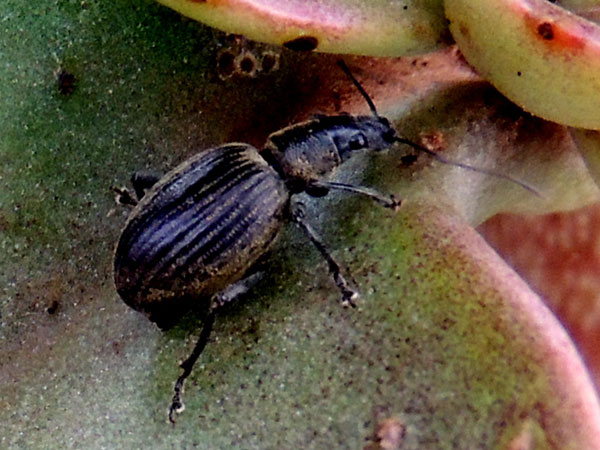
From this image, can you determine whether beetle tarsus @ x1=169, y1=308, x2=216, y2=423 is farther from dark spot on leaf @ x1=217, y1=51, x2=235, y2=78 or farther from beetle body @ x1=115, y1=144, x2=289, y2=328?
dark spot on leaf @ x1=217, y1=51, x2=235, y2=78

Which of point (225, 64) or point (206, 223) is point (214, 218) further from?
point (225, 64)

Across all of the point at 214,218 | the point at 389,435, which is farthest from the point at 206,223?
the point at 389,435

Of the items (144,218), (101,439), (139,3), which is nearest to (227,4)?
(139,3)

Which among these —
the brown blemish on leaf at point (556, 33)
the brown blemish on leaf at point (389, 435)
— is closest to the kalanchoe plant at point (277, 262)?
the brown blemish on leaf at point (389, 435)

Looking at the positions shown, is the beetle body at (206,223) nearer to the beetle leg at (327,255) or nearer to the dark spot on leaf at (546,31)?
the beetle leg at (327,255)

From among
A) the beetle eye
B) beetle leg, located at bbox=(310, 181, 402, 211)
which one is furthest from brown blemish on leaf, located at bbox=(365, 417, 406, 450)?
the beetle eye

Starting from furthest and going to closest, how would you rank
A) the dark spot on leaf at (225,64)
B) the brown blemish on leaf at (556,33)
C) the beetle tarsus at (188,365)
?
the dark spot on leaf at (225,64) → the beetle tarsus at (188,365) → the brown blemish on leaf at (556,33)
